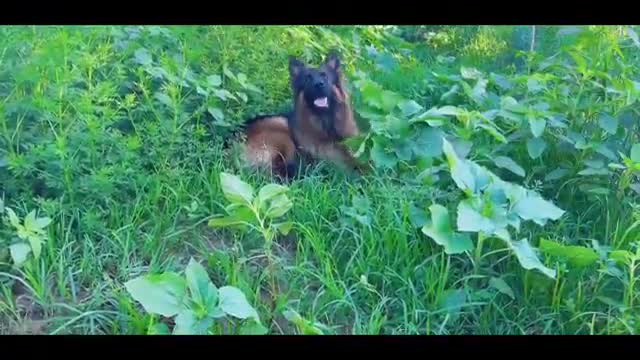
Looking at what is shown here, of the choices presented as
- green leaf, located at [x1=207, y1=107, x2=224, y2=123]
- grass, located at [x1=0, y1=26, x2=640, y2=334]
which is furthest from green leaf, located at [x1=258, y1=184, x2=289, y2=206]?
green leaf, located at [x1=207, y1=107, x2=224, y2=123]

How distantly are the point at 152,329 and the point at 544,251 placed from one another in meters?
1.46

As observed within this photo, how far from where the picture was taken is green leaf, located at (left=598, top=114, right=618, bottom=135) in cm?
348

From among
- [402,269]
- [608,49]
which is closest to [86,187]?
[402,269]

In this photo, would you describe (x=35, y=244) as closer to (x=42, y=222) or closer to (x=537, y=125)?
(x=42, y=222)

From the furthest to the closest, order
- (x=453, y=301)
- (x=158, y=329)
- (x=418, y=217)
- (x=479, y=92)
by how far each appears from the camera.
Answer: (x=479, y=92) → (x=418, y=217) → (x=453, y=301) → (x=158, y=329)

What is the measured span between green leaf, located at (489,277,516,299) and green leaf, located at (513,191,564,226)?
26cm

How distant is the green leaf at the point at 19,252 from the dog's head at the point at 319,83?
1881 millimetres

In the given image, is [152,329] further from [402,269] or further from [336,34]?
[336,34]

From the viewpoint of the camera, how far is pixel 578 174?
3.52m

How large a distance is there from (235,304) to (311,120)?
1.91m

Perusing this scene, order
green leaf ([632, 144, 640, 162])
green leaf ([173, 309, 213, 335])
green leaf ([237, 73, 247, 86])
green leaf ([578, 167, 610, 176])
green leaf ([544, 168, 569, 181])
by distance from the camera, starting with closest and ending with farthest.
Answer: green leaf ([173, 309, 213, 335]) < green leaf ([632, 144, 640, 162]) < green leaf ([578, 167, 610, 176]) < green leaf ([544, 168, 569, 181]) < green leaf ([237, 73, 247, 86])

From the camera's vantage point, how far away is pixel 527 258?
2.81 meters

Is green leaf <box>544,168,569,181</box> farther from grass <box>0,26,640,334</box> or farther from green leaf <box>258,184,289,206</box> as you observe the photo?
green leaf <box>258,184,289,206</box>

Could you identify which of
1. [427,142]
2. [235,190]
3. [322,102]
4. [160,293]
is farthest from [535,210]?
[322,102]
